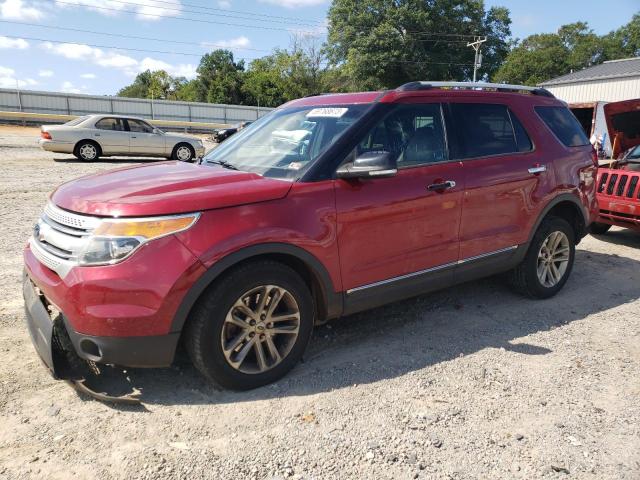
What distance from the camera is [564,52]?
226 feet

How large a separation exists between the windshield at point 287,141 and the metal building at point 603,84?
3000 centimetres

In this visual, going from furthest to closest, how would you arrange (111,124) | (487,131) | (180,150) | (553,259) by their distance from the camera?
(180,150), (111,124), (553,259), (487,131)


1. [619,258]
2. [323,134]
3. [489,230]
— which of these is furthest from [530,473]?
[619,258]

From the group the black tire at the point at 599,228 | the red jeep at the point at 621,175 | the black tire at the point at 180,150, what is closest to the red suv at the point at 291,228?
the red jeep at the point at 621,175

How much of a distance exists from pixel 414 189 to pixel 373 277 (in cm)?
72

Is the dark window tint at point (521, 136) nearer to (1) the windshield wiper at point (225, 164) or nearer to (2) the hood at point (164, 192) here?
(2) the hood at point (164, 192)

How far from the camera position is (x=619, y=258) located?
650cm

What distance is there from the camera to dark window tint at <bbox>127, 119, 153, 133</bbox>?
53.6 ft

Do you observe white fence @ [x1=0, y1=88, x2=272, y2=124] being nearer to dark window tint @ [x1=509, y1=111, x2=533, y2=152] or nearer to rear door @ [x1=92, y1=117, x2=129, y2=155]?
rear door @ [x1=92, y1=117, x2=129, y2=155]

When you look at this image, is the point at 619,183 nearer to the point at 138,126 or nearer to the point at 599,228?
the point at 599,228

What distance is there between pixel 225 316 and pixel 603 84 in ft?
110

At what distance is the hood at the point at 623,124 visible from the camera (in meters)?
7.20

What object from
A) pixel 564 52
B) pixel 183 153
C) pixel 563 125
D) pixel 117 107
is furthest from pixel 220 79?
pixel 563 125

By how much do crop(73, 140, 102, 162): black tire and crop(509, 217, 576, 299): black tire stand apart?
14371 mm
